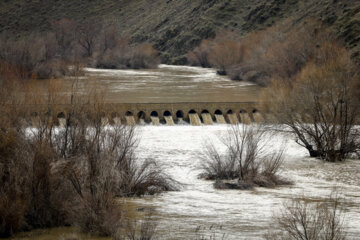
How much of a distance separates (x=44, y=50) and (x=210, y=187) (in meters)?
53.6

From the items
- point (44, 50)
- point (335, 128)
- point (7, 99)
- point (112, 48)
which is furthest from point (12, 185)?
point (112, 48)

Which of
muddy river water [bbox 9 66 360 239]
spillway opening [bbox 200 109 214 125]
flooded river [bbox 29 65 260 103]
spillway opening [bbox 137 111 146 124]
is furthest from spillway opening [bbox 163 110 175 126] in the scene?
flooded river [bbox 29 65 260 103]

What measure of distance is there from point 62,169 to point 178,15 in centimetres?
9857

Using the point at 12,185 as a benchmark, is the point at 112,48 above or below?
above

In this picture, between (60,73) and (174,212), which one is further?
(60,73)

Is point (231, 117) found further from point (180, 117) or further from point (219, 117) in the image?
point (180, 117)

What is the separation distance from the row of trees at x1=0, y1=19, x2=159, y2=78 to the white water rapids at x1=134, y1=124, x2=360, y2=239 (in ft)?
70.3

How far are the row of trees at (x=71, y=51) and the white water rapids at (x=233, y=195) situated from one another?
844 inches

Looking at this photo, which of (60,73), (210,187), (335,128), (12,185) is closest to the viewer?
(12,185)

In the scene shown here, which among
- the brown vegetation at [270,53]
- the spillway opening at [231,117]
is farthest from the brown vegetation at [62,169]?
the brown vegetation at [270,53]

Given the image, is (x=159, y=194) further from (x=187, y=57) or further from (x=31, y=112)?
(x=187, y=57)

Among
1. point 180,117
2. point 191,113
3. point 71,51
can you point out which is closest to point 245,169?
point 180,117

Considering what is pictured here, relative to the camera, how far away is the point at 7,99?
59.2 ft

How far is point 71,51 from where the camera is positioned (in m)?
89.0
